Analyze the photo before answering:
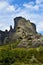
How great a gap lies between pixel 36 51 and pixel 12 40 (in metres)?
75.3

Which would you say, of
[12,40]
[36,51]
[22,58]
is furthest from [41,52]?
[12,40]

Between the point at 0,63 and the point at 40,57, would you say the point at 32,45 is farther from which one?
the point at 0,63

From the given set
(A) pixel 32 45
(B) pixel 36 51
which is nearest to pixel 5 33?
(A) pixel 32 45

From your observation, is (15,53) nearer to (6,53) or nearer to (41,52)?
(6,53)

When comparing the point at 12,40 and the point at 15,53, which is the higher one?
the point at 12,40

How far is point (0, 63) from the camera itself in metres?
92.1

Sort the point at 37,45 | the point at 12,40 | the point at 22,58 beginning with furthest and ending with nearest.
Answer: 1. the point at 12,40
2. the point at 37,45
3. the point at 22,58

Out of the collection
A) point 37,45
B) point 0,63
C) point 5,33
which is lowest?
point 0,63

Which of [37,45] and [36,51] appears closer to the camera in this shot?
[36,51]

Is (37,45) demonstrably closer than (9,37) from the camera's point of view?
Yes

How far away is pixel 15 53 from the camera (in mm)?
104312

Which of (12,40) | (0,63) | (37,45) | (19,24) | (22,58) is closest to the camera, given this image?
(0,63)

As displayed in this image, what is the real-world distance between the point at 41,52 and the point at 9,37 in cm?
8263

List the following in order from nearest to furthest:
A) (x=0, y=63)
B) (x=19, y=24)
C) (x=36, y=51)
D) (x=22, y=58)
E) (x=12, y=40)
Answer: (x=0, y=63)
(x=22, y=58)
(x=36, y=51)
(x=12, y=40)
(x=19, y=24)
